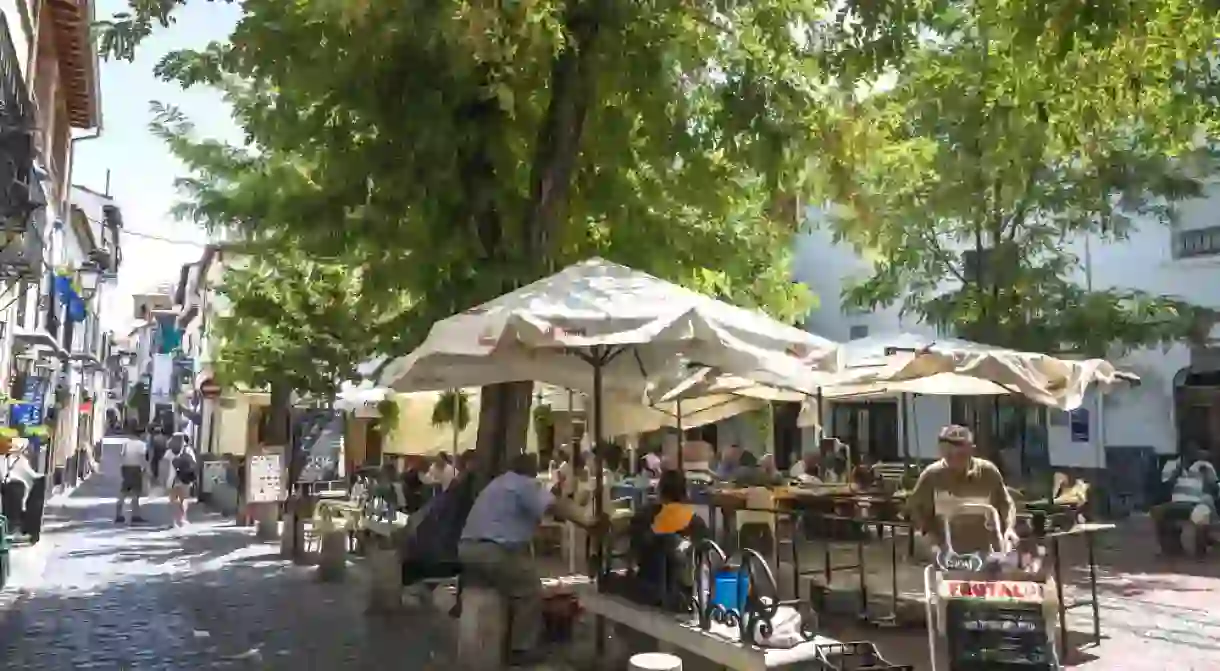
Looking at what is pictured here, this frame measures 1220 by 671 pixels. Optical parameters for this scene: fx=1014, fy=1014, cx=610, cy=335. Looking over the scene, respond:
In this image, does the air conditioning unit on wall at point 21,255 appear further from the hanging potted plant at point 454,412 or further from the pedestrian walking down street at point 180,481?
the pedestrian walking down street at point 180,481

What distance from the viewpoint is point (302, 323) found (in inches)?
688

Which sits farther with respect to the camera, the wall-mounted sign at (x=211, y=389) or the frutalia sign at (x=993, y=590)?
the wall-mounted sign at (x=211, y=389)

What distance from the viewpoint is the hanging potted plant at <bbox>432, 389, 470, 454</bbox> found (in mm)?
15359

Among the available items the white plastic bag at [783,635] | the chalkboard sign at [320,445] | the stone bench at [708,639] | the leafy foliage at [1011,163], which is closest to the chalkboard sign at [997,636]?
the stone bench at [708,639]

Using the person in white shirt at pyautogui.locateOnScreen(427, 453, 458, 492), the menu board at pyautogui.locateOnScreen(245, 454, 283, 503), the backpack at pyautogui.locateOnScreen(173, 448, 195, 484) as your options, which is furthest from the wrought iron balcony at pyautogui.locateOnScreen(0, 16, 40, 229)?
the backpack at pyautogui.locateOnScreen(173, 448, 195, 484)

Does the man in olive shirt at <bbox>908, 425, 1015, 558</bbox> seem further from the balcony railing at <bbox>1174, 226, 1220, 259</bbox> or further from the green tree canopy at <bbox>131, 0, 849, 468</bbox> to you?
the balcony railing at <bbox>1174, 226, 1220, 259</bbox>

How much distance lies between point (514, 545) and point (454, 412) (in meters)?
8.19

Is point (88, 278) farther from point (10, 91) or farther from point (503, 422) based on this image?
point (503, 422)

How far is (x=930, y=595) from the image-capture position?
6.23 meters

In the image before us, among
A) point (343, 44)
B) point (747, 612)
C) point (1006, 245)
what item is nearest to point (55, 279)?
point (343, 44)

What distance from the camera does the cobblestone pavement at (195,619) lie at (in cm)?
805

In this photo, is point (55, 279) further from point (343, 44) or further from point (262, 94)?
point (343, 44)

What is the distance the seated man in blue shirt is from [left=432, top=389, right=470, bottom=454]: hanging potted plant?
7.55 metres

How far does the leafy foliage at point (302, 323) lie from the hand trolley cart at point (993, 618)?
40.9 ft
